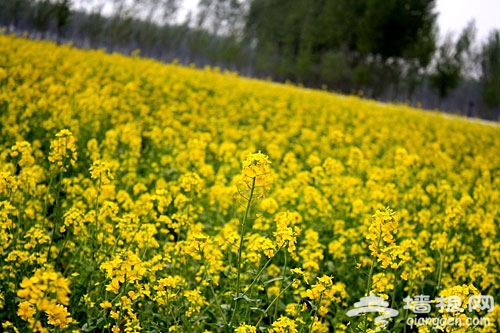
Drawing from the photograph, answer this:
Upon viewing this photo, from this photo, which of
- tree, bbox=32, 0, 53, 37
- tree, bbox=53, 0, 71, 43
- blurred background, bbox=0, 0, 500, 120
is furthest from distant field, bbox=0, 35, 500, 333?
blurred background, bbox=0, 0, 500, 120

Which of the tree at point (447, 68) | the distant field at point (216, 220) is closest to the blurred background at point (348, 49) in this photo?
the tree at point (447, 68)

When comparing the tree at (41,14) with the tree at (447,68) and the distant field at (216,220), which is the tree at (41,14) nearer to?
the distant field at (216,220)

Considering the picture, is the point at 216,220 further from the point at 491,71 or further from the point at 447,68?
the point at 491,71

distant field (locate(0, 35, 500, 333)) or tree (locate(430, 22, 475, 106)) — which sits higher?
tree (locate(430, 22, 475, 106))

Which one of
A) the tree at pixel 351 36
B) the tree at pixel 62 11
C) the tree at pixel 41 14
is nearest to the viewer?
the tree at pixel 62 11

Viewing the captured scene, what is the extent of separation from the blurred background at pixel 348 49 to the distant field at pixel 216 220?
15713mm

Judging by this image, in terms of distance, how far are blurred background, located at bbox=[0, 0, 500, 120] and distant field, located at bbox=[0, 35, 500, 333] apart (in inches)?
619

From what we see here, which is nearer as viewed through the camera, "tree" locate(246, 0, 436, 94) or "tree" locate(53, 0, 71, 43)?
"tree" locate(53, 0, 71, 43)

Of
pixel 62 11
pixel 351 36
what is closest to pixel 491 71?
pixel 351 36

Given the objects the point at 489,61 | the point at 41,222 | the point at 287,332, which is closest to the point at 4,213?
the point at 41,222

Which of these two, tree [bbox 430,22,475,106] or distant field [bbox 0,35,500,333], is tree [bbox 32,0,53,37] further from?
tree [bbox 430,22,475,106]

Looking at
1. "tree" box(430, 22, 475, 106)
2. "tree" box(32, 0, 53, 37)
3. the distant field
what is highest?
"tree" box(430, 22, 475, 106)

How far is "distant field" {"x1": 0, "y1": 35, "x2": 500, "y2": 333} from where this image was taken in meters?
2.25

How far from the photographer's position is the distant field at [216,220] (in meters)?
2.25
